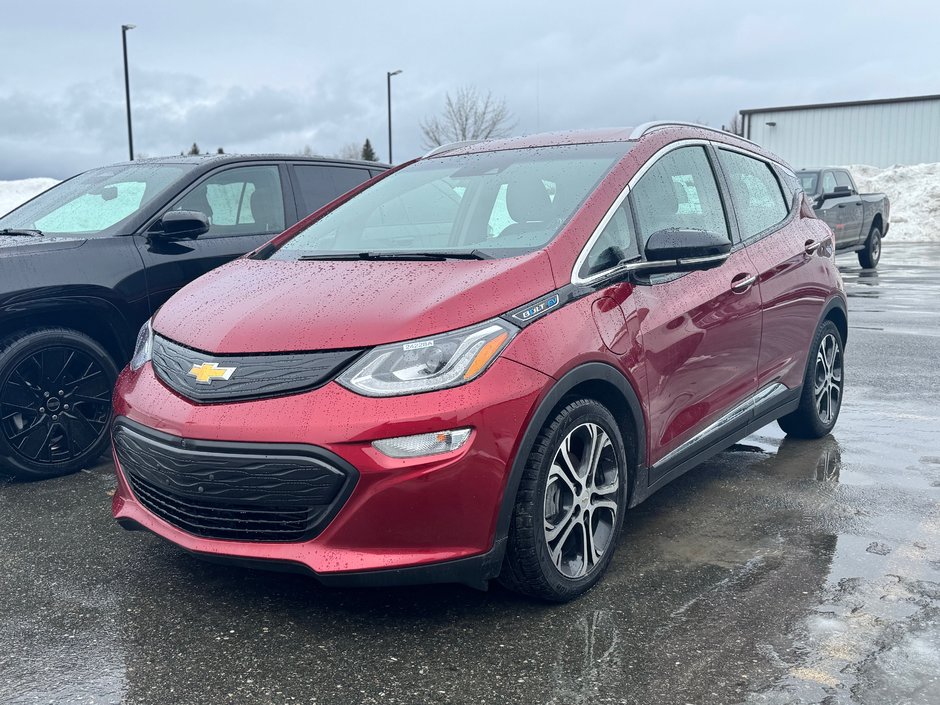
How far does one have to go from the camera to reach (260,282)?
3658 mm

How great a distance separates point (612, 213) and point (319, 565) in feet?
5.66

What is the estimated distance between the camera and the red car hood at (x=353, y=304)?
3.03 metres

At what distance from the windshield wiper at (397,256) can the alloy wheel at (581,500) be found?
0.76 m

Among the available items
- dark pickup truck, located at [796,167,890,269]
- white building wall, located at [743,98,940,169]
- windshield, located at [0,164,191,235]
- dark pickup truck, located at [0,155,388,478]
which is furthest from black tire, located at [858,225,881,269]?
white building wall, located at [743,98,940,169]

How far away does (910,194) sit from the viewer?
3303 cm

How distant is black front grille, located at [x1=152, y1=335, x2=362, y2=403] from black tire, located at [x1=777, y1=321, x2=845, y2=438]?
309 cm

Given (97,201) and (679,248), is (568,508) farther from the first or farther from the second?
(97,201)

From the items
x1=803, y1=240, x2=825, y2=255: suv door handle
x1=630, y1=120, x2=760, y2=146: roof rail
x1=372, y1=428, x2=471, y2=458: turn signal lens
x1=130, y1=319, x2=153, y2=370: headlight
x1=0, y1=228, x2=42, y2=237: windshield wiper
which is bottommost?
x1=372, y1=428, x2=471, y2=458: turn signal lens

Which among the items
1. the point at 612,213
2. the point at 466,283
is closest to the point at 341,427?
the point at 466,283

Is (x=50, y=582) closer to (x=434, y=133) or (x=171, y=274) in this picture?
(x=171, y=274)

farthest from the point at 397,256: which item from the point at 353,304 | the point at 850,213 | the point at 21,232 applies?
the point at 850,213

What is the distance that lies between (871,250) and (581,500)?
57.0 ft

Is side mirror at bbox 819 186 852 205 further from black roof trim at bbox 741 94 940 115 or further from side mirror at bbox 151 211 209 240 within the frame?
black roof trim at bbox 741 94 940 115

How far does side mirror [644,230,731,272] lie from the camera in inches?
144
